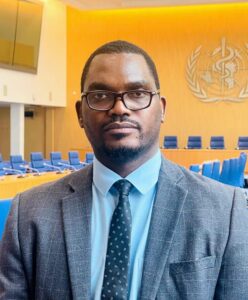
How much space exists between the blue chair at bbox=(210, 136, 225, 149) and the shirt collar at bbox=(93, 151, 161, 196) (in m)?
16.5

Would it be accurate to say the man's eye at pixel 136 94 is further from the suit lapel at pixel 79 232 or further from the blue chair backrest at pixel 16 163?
the blue chair backrest at pixel 16 163

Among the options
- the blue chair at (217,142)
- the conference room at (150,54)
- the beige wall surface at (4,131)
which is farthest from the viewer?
the beige wall surface at (4,131)

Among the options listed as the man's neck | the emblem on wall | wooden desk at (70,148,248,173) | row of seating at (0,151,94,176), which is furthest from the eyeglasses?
the emblem on wall

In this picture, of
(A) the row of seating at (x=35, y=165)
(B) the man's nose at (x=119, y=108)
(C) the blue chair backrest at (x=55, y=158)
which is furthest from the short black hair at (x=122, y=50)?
(C) the blue chair backrest at (x=55, y=158)

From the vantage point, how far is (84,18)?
2092 centimetres

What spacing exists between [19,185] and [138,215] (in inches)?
250

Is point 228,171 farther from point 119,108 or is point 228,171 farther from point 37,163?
point 119,108

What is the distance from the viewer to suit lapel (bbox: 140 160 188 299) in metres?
1.22

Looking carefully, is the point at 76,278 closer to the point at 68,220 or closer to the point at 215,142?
the point at 68,220

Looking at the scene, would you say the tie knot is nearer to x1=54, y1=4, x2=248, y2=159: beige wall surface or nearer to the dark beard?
the dark beard

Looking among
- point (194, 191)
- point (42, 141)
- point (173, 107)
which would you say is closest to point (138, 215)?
point (194, 191)

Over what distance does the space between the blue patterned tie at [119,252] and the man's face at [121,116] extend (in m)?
0.10

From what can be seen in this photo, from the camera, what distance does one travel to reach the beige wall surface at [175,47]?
1925cm

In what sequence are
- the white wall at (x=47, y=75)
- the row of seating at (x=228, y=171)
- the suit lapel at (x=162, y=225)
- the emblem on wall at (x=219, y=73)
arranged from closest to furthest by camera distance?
1. the suit lapel at (x=162, y=225)
2. the row of seating at (x=228, y=171)
3. the white wall at (x=47, y=75)
4. the emblem on wall at (x=219, y=73)
